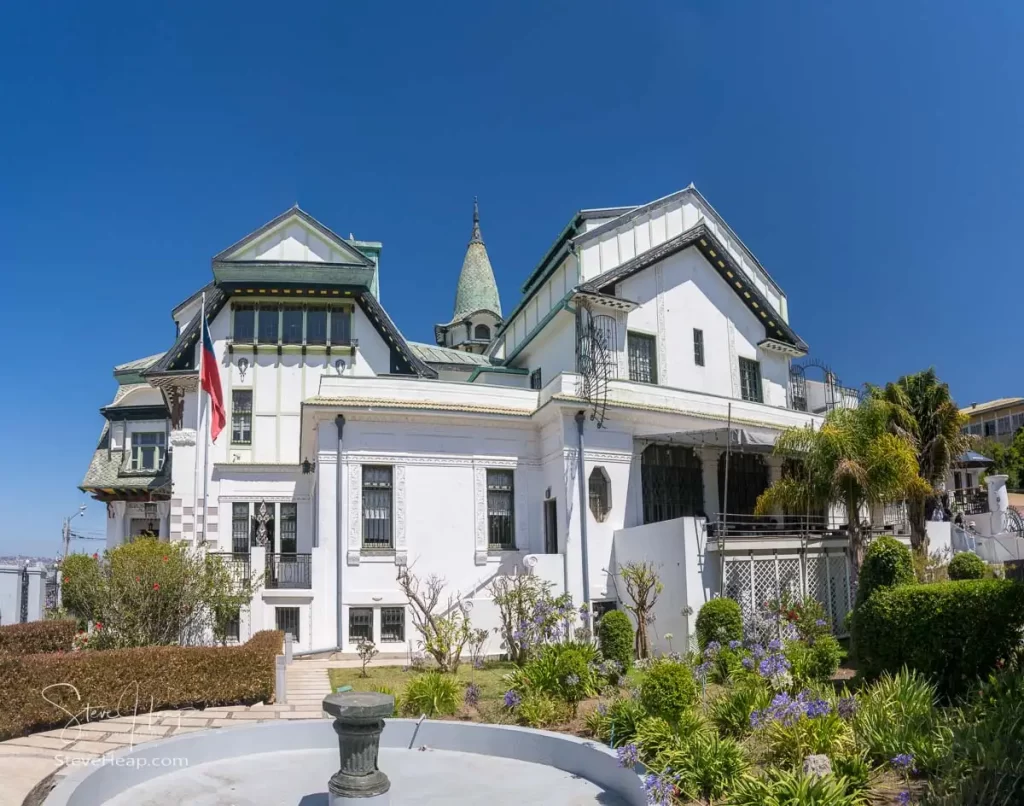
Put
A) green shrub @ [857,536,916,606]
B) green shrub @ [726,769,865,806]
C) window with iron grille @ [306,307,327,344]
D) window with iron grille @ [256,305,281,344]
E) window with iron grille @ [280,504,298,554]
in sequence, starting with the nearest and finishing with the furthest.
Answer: green shrub @ [726,769,865,806] → green shrub @ [857,536,916,606] → window with iron grille @ [280,504,298,554] → window with iron grille @ [256,305,281,344] → window with iron grille @ [306,307,327,344]

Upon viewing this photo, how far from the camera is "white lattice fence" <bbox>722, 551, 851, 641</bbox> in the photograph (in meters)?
20.4

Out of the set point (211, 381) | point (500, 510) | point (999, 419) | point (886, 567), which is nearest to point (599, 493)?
point (500, 510)

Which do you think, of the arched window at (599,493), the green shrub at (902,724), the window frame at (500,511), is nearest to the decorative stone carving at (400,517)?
the window frame at (500,511)

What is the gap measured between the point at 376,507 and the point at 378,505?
77mm

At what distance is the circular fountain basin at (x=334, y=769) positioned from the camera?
985 cm

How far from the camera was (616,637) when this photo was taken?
60.1 ft

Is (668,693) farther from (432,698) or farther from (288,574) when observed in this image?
(288,574)

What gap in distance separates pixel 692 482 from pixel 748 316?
307 inches

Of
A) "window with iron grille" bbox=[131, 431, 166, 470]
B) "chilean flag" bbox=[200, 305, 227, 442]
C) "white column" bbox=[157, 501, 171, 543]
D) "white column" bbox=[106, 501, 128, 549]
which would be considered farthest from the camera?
"white column" bbox=[106, 501, 128, 549]

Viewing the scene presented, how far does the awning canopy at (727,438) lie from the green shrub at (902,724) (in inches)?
481

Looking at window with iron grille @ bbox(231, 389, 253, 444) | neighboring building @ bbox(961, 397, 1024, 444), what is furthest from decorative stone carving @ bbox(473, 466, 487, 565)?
neighboring building @ bbox(961, 397, 1024, 444)

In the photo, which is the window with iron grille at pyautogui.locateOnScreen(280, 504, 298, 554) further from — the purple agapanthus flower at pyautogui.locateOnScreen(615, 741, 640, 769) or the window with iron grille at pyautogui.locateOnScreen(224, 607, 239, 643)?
the purple agapanthus flower at pyautogui.locateOnScreen(615, 741, 640, 769)

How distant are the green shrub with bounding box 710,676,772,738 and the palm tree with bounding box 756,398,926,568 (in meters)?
9.80

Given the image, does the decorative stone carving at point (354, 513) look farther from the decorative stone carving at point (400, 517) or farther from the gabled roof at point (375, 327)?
the gabled roof at point (375, 327)
